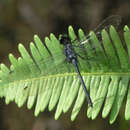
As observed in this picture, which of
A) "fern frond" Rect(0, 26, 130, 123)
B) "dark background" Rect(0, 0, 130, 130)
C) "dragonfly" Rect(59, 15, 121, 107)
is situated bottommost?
"fern frond" Rect(0, 26, 130, 123)

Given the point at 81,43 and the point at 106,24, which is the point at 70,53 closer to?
the point at 81,43

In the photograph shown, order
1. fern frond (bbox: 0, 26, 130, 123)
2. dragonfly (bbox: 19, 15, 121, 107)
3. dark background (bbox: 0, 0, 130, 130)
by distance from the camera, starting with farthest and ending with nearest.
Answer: dark background (bbox: 0, 0, 130, 130), dragonfly (bbox: 19, 15, 121, 107), fern frond (bbox: 0, 26, 130, 123)

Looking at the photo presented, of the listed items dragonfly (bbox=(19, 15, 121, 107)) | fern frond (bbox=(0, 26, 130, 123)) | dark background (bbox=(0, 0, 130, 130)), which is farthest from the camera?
dark background (bbox=(0, 0, 130, 130))

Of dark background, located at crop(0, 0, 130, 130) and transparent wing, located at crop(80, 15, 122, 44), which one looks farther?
dark background, located at crop(0, 0, 130, 130)

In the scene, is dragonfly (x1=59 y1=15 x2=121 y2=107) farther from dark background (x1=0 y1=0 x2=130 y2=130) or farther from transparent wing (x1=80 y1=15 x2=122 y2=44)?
dark background (x1=0 y1=0 x2=130 y2=130)

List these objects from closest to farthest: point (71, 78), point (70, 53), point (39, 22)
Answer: point (71, 78)
point (70, 53)
point (39, 22)

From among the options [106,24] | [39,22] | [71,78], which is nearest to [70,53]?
[71,78]

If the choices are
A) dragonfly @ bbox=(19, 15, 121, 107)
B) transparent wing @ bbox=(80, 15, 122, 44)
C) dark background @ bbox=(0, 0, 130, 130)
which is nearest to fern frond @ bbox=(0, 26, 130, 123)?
dragonfly @ bbox=(19, 15, 121, 107)
